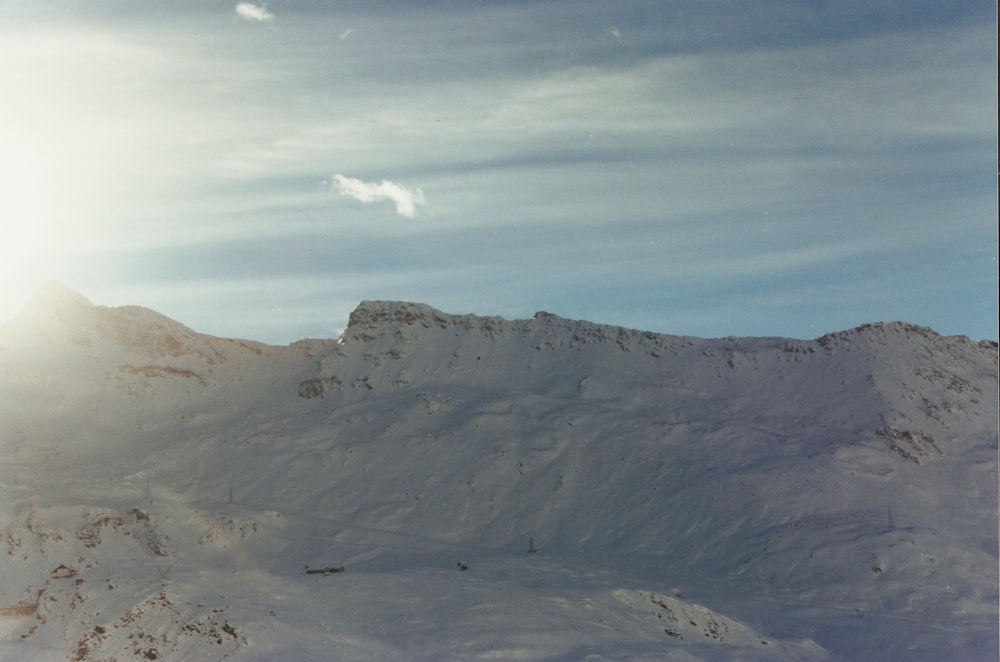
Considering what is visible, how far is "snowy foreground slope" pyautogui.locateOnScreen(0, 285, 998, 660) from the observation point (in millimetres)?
77812

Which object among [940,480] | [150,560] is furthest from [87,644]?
[940,480]

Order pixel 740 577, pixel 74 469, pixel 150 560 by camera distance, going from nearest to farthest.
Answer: pixel 150 560 < pixel 740 577 < pixel 74 469

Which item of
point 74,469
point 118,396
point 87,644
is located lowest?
point 87,644

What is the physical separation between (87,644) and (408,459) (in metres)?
68.1

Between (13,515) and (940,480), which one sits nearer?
(13,515)

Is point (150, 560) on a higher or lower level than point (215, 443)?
lower

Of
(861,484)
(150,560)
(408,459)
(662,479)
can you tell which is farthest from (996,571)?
(150,560)

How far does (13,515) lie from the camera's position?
338 ft

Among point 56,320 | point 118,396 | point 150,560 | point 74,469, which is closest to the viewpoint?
point 150,560

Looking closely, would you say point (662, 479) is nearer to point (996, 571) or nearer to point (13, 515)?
point (996, 571)

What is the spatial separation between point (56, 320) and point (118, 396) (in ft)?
75.5

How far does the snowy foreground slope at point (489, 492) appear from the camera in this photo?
7781 centimetres

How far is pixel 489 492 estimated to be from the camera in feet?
420

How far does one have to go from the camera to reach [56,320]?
6604 inches
